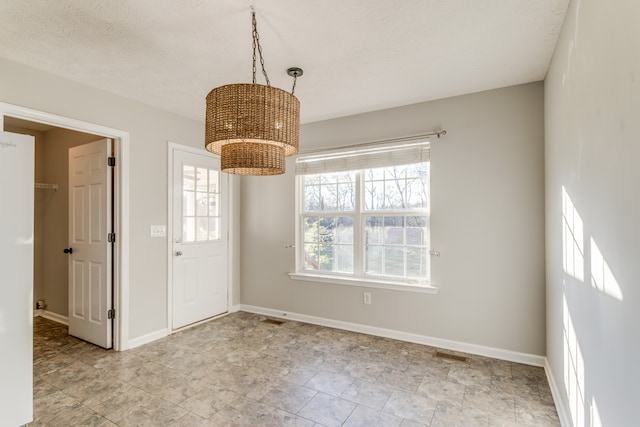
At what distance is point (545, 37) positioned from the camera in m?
2.15

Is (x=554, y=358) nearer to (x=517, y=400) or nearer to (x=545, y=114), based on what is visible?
(x=517, y=400)

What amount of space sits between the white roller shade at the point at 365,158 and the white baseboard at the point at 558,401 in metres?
2.08

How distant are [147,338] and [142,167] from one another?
1.79 m

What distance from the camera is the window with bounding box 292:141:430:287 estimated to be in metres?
3.36

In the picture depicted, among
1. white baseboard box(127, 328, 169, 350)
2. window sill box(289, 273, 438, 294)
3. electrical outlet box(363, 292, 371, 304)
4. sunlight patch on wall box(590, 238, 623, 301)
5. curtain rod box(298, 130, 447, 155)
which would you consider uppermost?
curtain rod box(298, 130, 447, 155)

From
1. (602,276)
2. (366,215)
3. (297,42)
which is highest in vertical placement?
(297,42)

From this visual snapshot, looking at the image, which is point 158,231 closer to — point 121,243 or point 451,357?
point 121,243

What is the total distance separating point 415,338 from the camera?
10.8ft

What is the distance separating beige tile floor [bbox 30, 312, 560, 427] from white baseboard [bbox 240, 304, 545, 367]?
0.33 ft

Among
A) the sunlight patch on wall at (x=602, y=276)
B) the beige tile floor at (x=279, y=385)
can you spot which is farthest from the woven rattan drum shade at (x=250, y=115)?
the beige tile floor at (x=279, y=385)

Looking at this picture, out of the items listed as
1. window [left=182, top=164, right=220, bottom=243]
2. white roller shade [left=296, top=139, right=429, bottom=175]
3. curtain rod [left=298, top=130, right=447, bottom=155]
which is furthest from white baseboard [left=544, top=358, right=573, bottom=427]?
window [left=182, top=164, right=220, bottom=243]

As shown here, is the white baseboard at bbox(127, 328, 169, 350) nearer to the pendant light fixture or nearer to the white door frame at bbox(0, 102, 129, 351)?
the white door frame at bbox(0, 102, 129, 351)

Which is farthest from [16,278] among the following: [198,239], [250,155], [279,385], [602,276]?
[602,276]

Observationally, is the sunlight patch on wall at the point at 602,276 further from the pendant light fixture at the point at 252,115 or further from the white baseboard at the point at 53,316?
the white baseboard at the point at 53,316
